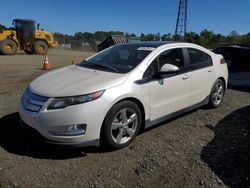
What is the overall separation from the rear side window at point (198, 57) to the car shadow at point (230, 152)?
118cm

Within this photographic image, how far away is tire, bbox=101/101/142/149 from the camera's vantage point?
12.8ft

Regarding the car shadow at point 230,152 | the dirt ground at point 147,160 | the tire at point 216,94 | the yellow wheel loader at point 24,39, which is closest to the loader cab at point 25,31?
the yellow wheel loader at point 24,39

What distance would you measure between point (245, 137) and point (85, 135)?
260cm

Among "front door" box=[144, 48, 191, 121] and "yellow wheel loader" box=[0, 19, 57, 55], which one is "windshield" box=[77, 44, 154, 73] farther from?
"yellow wheel loader" box=[0, 19, 57, 55]

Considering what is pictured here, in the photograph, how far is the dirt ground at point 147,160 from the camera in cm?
338

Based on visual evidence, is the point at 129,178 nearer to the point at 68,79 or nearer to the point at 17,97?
the point at 68,79

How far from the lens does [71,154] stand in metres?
4.01

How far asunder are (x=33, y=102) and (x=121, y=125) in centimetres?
123

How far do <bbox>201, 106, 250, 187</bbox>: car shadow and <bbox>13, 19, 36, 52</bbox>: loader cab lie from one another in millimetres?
18888

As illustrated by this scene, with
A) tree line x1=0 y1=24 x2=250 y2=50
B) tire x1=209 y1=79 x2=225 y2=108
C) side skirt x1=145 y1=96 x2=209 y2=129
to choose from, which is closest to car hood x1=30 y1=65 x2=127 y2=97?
side skirt x1=145 y1=96 x2=209 y2=129

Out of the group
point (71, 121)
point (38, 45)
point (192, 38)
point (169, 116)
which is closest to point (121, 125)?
point (71, 121)

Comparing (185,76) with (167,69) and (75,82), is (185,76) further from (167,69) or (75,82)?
(75,82)

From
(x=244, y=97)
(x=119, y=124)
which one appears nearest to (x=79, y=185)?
(x=119, y=124)

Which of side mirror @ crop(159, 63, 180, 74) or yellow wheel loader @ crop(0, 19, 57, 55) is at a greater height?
yellow wheel loader @ crop(0, 19, 57, 55)
